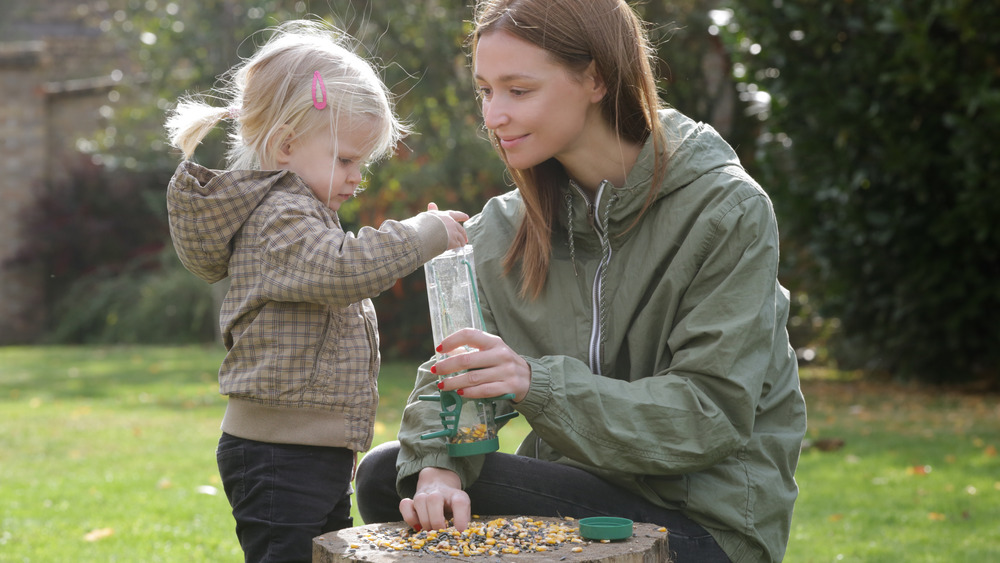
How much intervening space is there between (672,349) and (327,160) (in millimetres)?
940

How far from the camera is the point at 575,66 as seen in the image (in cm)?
254

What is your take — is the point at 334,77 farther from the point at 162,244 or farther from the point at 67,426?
the point at 162,244

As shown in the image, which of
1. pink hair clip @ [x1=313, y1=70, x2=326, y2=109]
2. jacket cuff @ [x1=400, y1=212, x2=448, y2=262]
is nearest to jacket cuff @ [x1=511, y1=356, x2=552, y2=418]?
jacket cuff @ [x1=400, y1=212, x2=448, y2=262]

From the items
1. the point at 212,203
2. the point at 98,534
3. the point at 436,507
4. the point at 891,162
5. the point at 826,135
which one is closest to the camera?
the point at 436,507

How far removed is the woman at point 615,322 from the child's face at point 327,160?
0.36m

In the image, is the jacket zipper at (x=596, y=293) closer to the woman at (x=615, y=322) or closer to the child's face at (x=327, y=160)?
the woman at (x=615, y=322)

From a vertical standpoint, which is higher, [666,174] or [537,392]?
[666,174]

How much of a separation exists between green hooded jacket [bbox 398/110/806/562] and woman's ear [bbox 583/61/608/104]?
0.18m

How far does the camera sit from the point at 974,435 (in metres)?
6.59

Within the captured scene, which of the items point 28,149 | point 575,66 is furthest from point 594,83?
point 28,149

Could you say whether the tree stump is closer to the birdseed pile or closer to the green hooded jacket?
the birdseed pile

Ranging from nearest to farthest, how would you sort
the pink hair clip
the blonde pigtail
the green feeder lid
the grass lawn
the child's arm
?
1. the green feeder lid
2. the child's arm
3. the pink hair clip
4. the blonde pigtail
5. the grass lawn

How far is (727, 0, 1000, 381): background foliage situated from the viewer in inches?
279

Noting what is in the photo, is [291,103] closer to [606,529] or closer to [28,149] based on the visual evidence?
[606,529]
